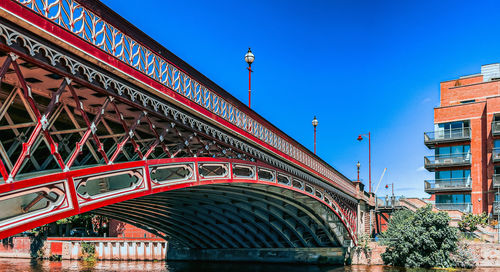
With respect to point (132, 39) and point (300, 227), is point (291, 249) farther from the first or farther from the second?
point (132, 39)

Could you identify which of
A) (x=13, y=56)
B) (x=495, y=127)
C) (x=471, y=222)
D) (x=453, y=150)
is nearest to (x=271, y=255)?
(x=471, y=222)

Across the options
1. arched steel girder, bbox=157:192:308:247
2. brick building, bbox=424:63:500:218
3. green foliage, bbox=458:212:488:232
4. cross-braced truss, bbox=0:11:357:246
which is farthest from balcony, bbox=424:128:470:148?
cross-braced truss, bbox=0:11:357:246

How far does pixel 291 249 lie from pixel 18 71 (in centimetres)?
3546

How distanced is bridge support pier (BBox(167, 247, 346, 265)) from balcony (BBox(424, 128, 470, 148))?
17636mm

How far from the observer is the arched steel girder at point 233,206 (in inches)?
943

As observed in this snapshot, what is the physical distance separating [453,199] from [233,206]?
3076 cm

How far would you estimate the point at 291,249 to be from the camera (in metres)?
41.4

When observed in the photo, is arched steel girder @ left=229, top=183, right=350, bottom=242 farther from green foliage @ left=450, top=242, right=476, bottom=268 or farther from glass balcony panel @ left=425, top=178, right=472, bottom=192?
glass balcony panel @ left=425, top=178, right=472, bottom=192

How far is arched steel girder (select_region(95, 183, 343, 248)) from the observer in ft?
78.6

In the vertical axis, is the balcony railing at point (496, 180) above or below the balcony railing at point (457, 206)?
above

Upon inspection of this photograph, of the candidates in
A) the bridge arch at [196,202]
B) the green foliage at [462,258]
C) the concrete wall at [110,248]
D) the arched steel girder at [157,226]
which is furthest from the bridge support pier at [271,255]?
the green foliage at [462,258]

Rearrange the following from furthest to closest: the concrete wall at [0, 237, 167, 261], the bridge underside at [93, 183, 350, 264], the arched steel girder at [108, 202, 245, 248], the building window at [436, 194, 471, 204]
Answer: the concrete wall at [0, 237, 167, 261]
the building window at [436, 194, 471, 204]
the arched steel girder at [108, 202, 245, 248]
the bridge underside at [93, 183, 350, 264]

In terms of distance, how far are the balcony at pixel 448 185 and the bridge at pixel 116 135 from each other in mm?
23657

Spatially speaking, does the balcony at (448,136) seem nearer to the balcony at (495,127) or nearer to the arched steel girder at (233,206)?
the balcony at (495,127)
